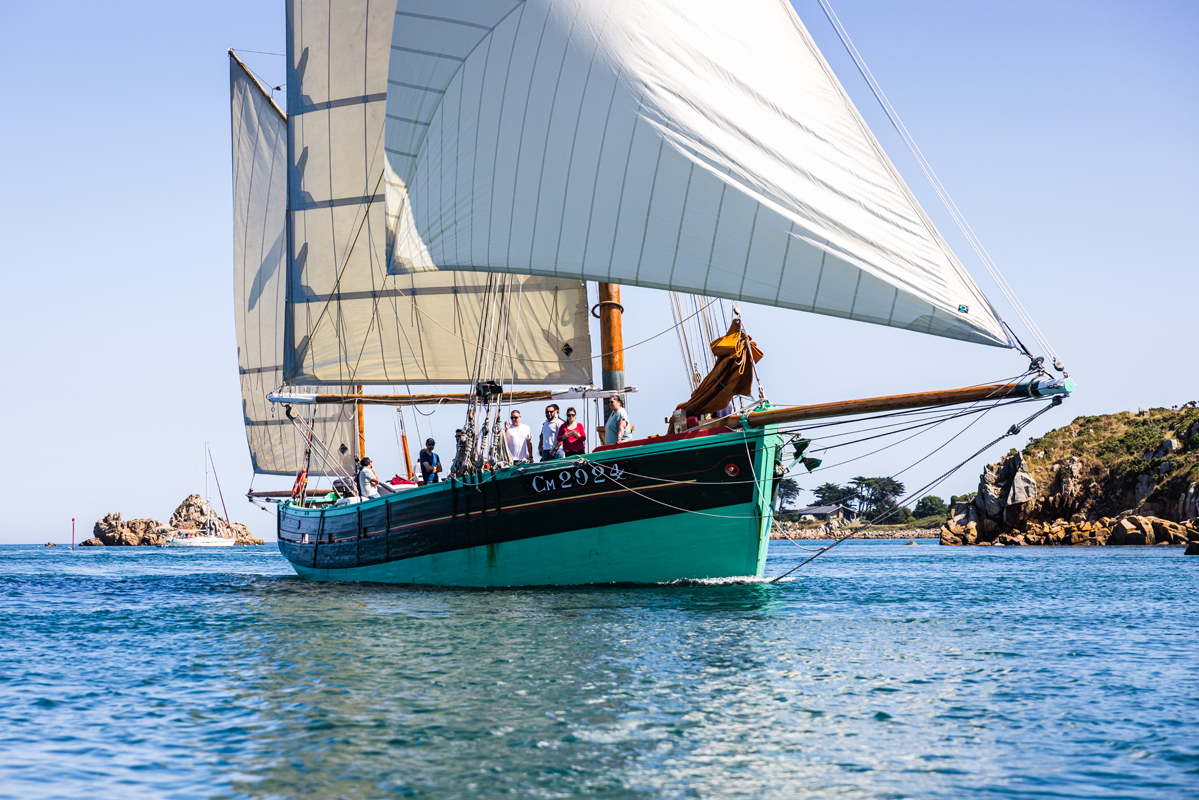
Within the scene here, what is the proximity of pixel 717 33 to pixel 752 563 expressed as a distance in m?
8.96

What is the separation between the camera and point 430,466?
70.1 ft

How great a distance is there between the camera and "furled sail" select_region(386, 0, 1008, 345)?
11.9 meters

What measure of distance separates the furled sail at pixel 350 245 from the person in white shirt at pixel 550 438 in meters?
7.39

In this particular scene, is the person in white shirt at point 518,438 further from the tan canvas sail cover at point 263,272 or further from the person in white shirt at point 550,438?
the tan canvas sail cover at point 263,272

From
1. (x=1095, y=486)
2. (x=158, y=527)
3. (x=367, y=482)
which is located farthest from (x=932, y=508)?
(x=367, y=482)

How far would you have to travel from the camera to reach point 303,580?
26.9 meters

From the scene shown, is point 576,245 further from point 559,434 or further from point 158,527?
point 158,527

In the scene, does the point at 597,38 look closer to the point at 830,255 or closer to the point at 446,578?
the point at 830,255

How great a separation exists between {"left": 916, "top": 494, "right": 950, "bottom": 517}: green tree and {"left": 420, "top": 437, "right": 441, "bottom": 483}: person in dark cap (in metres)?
119

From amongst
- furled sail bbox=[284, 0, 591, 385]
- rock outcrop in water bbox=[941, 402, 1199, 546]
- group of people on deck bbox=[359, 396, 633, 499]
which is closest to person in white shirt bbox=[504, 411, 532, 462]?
group of people on deck bbox=[359, 396, 633, 499]

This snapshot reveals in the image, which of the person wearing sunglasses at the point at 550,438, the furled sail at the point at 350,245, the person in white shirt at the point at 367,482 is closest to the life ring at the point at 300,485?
the furled sail at the point at 350,245

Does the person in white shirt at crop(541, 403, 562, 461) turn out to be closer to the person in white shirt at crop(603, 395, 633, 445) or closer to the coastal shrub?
the person in white shirt at crop(603, 395, 633, 445)

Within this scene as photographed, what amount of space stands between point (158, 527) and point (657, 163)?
132 m

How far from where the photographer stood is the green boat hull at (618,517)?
53.4ft
